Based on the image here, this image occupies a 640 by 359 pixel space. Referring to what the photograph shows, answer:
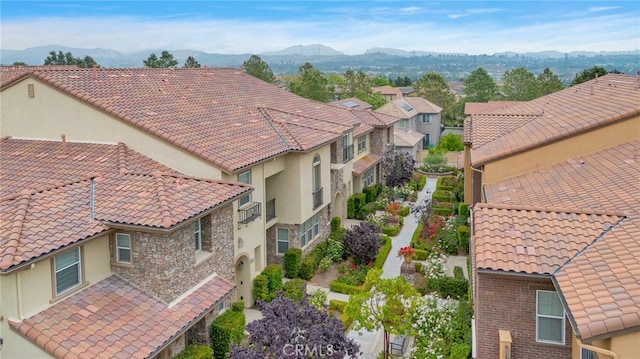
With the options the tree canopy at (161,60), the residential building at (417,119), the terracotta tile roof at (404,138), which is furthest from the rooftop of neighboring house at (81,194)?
the tree canopy at (161,60)

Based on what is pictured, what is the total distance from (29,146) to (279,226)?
36.3ft

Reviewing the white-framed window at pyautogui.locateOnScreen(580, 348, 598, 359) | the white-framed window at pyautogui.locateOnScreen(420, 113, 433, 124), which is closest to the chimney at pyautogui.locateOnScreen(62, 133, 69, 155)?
the white-framed window at pyautogui.locateOnScreen(580, 348, 598, 359)

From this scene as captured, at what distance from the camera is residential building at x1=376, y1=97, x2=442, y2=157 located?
5975 centimetres

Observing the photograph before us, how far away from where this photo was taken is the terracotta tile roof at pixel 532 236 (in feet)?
37.9

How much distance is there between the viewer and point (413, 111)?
66.3 meters

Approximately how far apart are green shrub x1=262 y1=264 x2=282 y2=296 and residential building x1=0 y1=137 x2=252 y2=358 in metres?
2.84

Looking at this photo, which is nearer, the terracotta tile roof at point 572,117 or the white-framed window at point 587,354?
the white-framed window at point 587,354

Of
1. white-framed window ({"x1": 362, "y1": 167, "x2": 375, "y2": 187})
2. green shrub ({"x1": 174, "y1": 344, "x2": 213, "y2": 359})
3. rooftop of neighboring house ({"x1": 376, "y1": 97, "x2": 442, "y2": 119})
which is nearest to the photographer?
green shrub ({"x1": 174, "y1": 344, "x2": 213, "y2": 359})

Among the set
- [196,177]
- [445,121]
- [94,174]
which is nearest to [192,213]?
[196,177]

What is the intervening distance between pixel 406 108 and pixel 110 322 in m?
57.1

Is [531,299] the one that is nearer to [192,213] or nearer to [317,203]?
[192,213]

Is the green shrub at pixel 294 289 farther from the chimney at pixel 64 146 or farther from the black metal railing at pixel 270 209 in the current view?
the chimney at pixel 64 146

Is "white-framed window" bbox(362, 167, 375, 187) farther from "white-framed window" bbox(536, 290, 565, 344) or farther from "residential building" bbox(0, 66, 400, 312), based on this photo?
"white-framed window" bbox(536, 290, 565, 344)

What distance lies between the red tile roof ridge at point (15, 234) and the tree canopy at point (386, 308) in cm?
915
